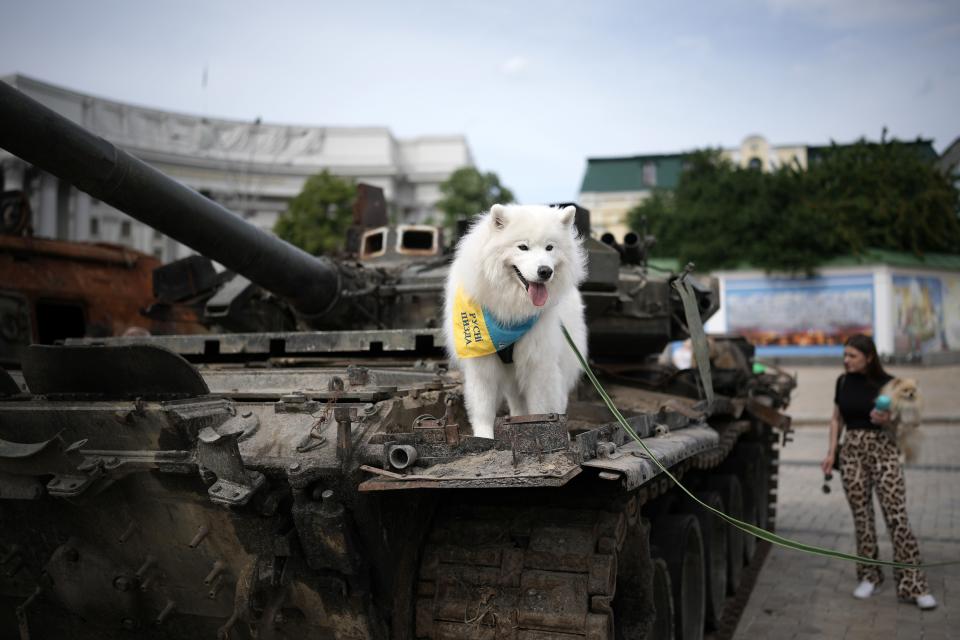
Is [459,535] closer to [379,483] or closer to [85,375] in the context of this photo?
[379,483]

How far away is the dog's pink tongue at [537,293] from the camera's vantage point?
12.6 feet

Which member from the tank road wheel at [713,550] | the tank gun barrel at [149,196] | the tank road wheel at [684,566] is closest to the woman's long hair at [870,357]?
the tank road wheel at [713,550]

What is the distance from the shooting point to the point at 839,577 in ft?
25.5

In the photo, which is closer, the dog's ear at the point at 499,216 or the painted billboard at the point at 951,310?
the dog's ear at the point at 499,216

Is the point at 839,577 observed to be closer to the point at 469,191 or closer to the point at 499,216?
the point at 499,216

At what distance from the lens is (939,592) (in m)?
7.14

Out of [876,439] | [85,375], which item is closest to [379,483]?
[85,375]

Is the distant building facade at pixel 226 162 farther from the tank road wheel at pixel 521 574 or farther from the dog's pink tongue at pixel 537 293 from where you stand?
the tank road wheel at pixel 521 574

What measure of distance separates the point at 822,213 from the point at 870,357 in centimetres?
2573

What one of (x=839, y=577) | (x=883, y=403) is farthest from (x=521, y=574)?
(x=839, y=577)

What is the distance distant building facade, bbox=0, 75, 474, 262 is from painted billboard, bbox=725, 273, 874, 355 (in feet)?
65.0

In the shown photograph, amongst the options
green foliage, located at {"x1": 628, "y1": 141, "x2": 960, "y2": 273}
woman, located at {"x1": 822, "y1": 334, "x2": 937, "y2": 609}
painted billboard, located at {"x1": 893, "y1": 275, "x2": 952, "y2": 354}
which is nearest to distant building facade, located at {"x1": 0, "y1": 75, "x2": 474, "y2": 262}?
green foliage, located at {"x1": 628, "y1": 141, "x2": 960, "y2": 273}

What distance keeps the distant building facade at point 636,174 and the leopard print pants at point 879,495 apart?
33727 mm

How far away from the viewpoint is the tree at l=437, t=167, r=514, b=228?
36.8 metres
